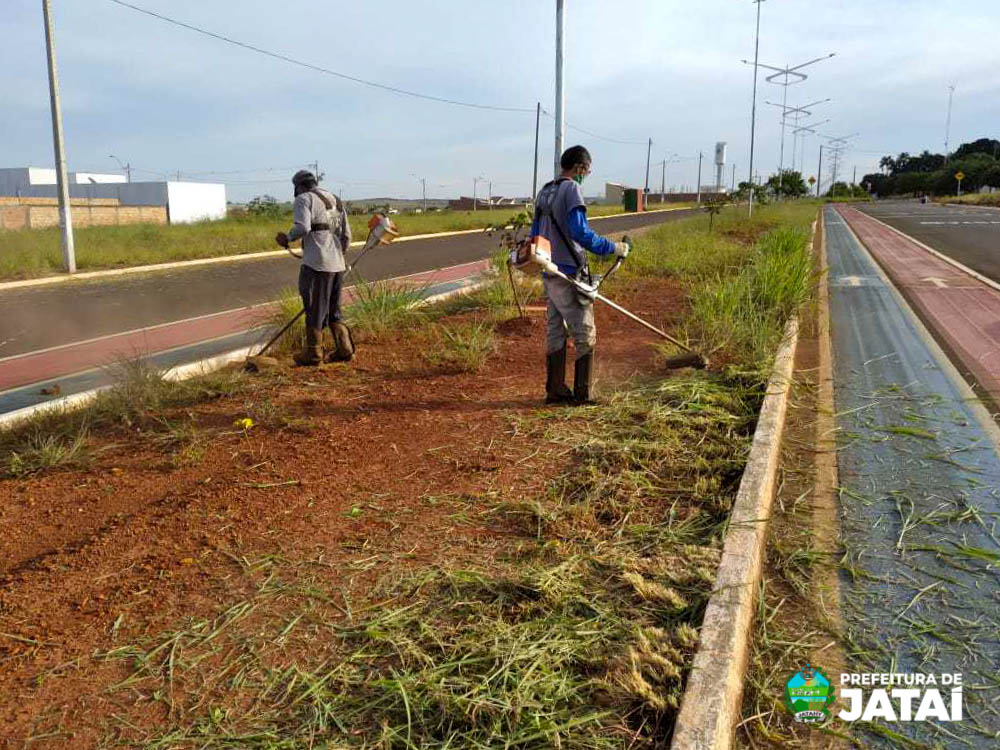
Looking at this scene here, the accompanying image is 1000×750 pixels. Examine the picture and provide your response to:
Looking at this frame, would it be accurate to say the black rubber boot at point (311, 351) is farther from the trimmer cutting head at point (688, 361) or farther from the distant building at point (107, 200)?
the distant building at point (107, 200)

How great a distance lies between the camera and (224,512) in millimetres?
3662

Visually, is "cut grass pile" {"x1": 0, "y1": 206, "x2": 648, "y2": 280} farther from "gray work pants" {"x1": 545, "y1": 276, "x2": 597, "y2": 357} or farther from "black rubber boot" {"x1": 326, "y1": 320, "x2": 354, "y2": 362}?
"gray work pants" {"x1": 545, "y1": 276, "x2": 597, "y2": 357}

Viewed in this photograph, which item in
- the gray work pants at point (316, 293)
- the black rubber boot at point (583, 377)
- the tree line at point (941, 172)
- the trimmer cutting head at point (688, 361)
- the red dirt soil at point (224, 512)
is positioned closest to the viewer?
the red dirt soil at point (224, 512)

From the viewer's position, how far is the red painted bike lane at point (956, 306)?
23.1 ft

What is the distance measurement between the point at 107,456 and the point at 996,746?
14.1ft

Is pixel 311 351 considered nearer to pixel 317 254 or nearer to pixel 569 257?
pixel 317 254

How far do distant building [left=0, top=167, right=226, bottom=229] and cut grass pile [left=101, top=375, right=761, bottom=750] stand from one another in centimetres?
3200

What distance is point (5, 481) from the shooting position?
4.18 meters

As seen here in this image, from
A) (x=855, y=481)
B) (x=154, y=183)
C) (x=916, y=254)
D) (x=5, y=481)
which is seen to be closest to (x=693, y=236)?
(x=916, y=254)

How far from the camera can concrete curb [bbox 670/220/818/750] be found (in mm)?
2217

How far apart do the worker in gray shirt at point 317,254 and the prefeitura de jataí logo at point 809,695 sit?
483 cm

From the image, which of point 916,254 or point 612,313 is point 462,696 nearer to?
point 612,313

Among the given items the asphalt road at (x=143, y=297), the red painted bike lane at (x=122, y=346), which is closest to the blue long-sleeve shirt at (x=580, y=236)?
the red painted bike lane at (x=122, y=346)

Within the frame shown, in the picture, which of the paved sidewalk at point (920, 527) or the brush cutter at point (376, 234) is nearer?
the paved sidewalk at point (920, 527)
